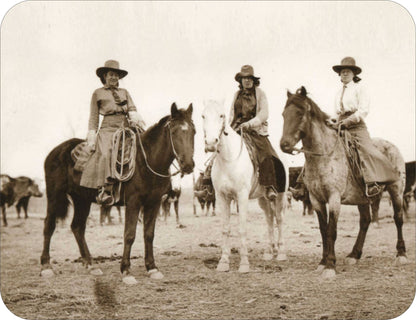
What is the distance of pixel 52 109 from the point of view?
20.4 ft

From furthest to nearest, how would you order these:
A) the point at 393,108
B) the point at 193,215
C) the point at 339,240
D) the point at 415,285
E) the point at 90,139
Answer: the point at 193,215, the point at 339,240, the point at 90,139, the point at 393,108, the point at 415,285

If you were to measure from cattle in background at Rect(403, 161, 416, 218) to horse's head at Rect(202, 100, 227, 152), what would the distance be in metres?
2.94

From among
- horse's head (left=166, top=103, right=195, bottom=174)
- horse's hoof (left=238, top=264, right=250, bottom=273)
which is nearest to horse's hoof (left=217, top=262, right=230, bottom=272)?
horse's hoof (left=238, top=264, right=250, bottom=273)

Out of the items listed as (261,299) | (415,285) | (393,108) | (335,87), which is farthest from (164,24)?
(415,285)

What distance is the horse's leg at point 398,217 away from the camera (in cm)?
614

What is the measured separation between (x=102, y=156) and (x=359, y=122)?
3651 millimetres

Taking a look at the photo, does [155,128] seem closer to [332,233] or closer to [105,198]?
[105,198]

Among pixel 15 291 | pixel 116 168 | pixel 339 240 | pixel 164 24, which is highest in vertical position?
pixel 164 24

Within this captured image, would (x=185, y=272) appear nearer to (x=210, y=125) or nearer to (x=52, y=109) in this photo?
(x=210, y=125)

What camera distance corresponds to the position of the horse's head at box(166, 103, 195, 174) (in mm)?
5461

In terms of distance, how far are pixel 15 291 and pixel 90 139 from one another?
7.35 feet

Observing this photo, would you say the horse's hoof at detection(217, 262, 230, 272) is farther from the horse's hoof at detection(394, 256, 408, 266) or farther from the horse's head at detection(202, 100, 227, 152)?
the horse's hoof at detection(394, 256, 408, 266)

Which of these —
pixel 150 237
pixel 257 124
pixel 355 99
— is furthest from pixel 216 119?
pixel 355 99

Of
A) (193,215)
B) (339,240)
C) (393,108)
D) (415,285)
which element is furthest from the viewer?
(193,215)
